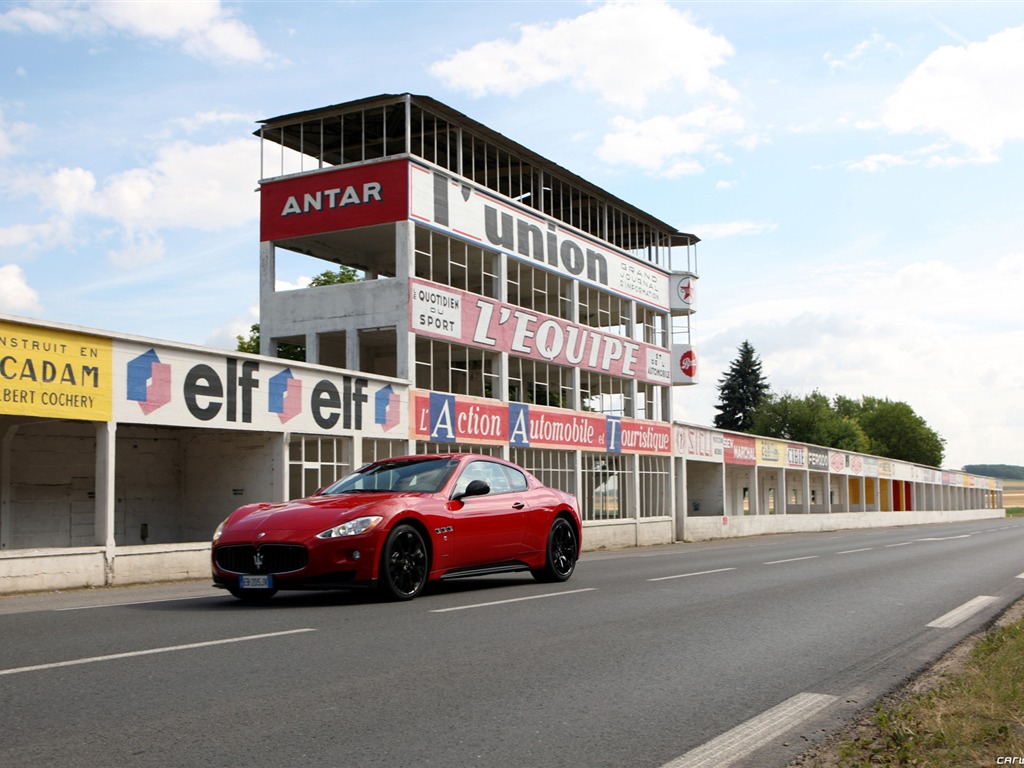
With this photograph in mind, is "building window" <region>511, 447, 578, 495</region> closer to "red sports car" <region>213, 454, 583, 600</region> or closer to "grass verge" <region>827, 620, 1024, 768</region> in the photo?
"red sports car" <region>213, 454, 583, 600</region>

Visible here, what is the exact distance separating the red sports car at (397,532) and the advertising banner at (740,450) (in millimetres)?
34502

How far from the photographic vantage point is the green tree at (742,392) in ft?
358

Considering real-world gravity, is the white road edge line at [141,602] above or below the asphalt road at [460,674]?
below

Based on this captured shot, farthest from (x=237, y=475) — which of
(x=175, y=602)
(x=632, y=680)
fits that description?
(x=632, y=680)

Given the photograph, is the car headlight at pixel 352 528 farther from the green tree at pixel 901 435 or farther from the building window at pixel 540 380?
the green tree at pixel 901 435

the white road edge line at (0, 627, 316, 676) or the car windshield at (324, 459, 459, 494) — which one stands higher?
the car windshield at (324, 459, 459, 494)

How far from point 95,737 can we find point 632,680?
3109 millimetres

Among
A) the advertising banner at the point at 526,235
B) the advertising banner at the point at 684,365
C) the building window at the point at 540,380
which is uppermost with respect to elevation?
the advertising banner at the point at 526,235

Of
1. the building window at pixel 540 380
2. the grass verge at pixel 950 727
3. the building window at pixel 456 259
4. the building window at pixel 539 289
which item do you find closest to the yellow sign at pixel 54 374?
the building window at pixel 456 259

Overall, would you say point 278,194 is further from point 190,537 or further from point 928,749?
point 928,749

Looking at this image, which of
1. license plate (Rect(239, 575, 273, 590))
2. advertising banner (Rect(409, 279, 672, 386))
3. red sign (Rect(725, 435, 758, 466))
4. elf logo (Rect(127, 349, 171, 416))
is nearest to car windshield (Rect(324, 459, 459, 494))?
license plate (Rect(239, 575, 273, 590))

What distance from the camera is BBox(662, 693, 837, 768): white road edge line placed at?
15.2 feet

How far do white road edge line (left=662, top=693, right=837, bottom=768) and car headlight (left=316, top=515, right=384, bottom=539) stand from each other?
516 cm

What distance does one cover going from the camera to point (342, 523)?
10234 millimetres
